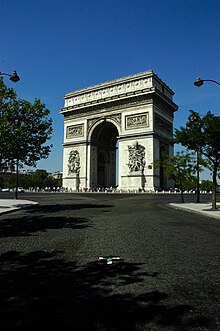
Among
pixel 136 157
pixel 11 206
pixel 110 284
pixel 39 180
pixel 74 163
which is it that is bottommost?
pixel 11 206

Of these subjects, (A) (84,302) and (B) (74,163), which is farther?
(B) (74,163)

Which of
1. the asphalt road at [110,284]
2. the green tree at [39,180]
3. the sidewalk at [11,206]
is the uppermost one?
the green tree at [39,180]

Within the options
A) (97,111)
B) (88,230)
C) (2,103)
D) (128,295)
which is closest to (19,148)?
(2,103)

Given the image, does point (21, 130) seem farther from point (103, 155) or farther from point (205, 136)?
point (103, 155)

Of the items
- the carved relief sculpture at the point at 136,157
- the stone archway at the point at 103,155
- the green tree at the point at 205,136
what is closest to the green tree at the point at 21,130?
the green tree at the point at 205,136

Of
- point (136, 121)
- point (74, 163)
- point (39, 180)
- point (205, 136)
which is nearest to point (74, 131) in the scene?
point (74, 163)

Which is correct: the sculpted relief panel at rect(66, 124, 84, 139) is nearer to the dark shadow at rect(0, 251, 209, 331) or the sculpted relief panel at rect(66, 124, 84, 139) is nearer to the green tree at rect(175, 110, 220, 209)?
the green tree at rect(175, 110, 220, 209)

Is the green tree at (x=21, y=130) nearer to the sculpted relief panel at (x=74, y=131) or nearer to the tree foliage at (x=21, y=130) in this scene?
the tree foliage at (x=21, y=130)

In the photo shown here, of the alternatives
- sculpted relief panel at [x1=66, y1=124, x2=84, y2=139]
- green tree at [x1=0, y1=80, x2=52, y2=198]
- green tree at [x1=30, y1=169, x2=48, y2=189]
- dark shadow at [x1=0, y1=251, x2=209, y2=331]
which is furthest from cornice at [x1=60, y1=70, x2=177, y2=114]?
green tree at [x1=30, y1=169, x2=48, y2=189]

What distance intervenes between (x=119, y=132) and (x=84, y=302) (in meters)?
45.6

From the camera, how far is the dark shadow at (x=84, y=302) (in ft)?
8.43

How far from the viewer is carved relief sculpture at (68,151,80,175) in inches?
2030

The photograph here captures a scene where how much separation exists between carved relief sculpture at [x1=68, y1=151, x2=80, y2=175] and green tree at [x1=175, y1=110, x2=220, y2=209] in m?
35.0

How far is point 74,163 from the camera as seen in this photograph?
2045 inches
